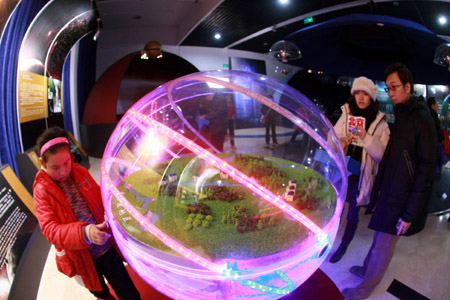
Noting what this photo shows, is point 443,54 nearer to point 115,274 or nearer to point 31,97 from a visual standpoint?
point 115,274

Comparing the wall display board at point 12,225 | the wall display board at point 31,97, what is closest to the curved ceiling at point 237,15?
the wall display board at point 31,97

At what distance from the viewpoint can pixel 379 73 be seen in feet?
17.3

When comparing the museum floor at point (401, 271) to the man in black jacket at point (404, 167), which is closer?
the man in black jacket at point (404, 167)

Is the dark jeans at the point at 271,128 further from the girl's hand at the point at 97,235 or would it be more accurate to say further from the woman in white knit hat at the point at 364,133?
the girl's hand at the point at 97,235

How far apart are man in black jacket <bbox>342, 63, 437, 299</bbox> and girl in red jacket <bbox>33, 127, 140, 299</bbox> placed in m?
1.90

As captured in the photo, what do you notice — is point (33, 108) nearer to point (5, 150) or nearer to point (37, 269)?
point (5, 150)

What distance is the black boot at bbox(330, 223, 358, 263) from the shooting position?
115 inches

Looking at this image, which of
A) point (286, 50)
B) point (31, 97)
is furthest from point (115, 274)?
point (286, 50)

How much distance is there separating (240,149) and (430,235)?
320cm

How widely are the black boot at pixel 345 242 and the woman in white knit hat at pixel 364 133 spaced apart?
0.35 m

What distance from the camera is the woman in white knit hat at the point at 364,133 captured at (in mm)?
2242

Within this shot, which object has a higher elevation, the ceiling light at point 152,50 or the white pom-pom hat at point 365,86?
the ceiling light at point 152,50

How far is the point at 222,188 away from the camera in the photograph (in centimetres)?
194

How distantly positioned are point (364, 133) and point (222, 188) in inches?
48.9
